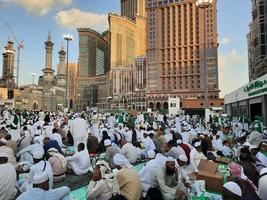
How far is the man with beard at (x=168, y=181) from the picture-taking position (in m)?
4.47

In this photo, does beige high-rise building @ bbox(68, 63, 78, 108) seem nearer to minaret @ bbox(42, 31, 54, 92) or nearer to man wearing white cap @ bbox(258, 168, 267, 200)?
minaret @ bbox(42, 31, 54, 92)

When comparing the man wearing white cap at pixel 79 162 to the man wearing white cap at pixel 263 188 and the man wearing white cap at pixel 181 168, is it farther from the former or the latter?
the man wearing white cap at pixel 263 188

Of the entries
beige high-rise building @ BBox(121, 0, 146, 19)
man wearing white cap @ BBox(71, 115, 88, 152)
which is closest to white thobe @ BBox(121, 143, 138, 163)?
man wearing white cap @ BBox(71, 115, 88, 152)

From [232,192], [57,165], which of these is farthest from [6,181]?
[232,192]

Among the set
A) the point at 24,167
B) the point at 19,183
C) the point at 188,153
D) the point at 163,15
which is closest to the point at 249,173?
the point at 188,153

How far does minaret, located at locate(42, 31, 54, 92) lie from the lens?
12564 centimetres

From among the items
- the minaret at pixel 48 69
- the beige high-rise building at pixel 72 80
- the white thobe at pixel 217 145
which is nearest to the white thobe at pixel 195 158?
the white thobe at pixel 217 145

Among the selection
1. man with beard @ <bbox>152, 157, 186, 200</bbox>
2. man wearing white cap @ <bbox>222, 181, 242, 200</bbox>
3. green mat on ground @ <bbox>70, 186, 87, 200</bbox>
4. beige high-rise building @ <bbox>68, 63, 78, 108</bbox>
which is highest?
beige high-rise building @ <bbox>68, 63, 78, 108</bbox>

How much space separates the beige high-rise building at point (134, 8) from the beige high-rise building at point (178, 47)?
69.0 m

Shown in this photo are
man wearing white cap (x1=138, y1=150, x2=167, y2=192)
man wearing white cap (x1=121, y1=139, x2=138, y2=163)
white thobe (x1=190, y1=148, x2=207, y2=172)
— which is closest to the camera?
man wearing white cap (x1=138, y1=150, x2=167, y2=192)

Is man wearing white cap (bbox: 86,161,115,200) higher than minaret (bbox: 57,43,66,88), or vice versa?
minaret (bbox: 57,43,66,88)

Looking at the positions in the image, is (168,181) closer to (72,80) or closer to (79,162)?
(79,162)

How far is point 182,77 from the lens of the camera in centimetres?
8631

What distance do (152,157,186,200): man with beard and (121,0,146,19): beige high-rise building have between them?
6216 inches
